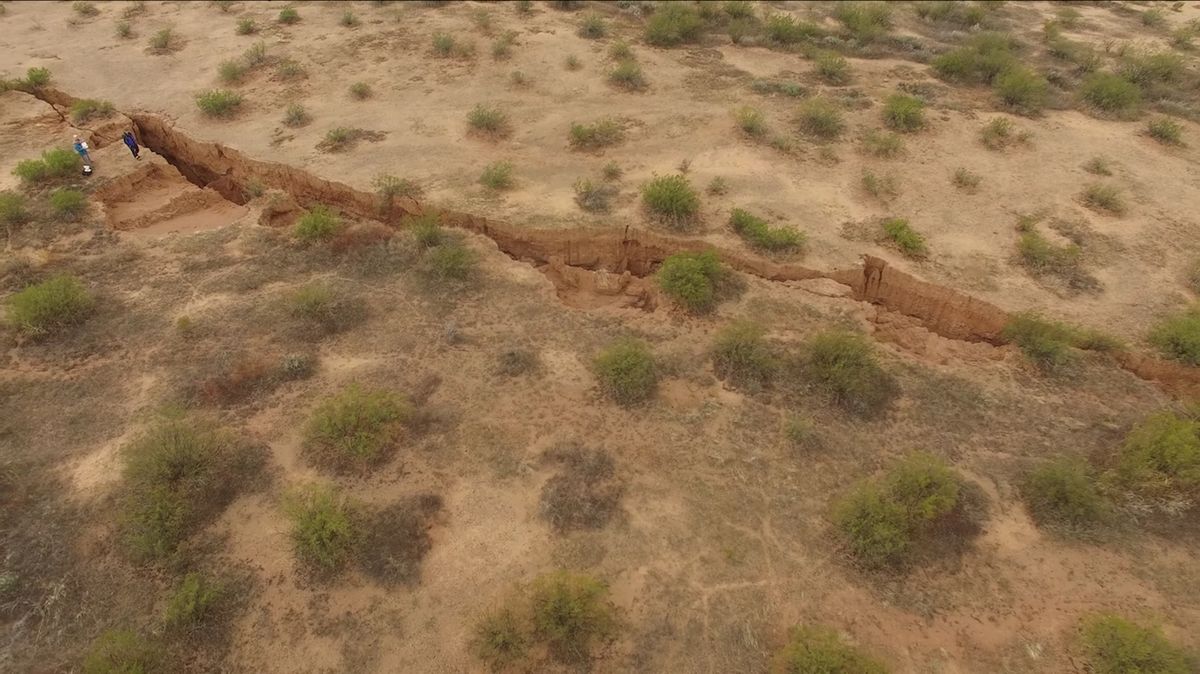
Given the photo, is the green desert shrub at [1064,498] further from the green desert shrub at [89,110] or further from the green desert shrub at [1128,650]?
the green desert shrub at [89,110]

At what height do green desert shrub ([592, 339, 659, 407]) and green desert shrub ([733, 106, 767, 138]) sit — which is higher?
green desert shrub ([733, 106, 767, 138])

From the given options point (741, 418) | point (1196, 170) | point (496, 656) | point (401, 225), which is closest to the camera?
point (496, 656)

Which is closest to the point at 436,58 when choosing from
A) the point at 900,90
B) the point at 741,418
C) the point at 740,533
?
the point at 900,90

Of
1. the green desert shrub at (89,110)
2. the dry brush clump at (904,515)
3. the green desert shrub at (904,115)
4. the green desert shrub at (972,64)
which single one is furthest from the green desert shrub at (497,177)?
the green desert shrub at (972,64)

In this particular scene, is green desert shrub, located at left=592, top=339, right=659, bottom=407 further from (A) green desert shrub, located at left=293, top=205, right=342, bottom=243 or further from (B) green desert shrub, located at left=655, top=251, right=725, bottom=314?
(A) green desert shrub, located at left=293, top=205, right=342, bottom=243

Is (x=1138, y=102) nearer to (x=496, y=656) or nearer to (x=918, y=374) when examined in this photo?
(x=918, y=374)

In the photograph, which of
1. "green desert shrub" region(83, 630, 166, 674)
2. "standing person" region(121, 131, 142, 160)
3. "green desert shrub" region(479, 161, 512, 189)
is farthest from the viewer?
"standing person" region(121, 131, 142, 160)

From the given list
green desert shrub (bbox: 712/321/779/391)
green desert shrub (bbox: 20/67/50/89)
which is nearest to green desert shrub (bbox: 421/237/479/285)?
green desert shrub (bbox: 712/321/779/391)
